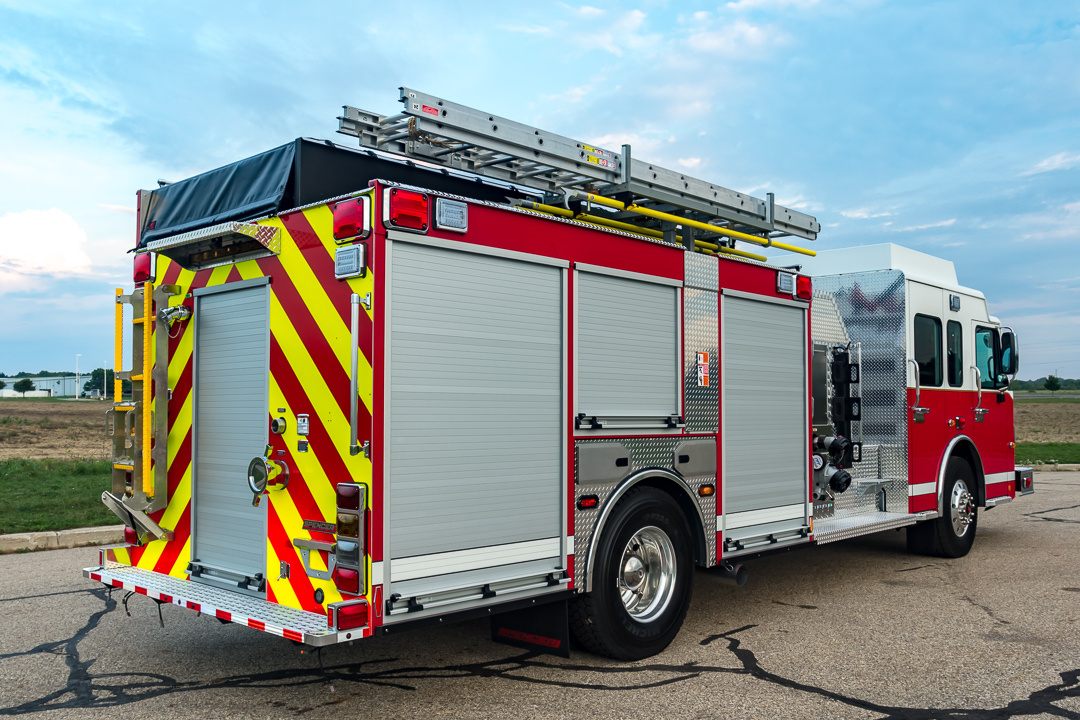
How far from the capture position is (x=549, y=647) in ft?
16.3

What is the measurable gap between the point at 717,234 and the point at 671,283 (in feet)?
4.18

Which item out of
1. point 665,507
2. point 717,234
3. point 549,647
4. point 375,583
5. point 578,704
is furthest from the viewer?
point 717,234

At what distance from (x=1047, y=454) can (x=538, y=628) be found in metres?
22.0

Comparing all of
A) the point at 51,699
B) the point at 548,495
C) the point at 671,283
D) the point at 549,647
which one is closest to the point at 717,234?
the point at 671,283

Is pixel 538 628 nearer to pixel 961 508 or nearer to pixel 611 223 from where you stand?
pixel 611 223

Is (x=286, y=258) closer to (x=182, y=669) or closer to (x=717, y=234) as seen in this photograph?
(x=182, y=669)

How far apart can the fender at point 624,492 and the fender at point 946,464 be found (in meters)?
4.12

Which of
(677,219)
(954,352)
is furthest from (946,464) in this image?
(677,219)

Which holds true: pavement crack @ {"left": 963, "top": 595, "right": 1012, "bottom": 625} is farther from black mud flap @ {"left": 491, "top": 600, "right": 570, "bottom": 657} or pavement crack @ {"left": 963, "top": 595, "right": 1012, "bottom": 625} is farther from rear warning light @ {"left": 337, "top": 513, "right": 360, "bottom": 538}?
rear warning light @ {"left": 337, "top": 513, "right": 360, "bottom": 538}

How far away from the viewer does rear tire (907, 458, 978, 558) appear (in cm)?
894

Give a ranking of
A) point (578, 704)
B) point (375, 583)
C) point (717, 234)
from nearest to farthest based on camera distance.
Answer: point (375, 583) < point (578, 704) < point (717, 234)

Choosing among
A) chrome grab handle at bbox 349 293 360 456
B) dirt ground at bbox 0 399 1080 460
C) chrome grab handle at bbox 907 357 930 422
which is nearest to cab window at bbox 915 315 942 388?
chrome grab handle at bbox 907 357 930 422

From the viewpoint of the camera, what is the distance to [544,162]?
557cm

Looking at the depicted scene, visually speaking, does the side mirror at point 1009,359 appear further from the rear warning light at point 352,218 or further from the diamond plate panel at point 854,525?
the rear warning light at point 352,218
